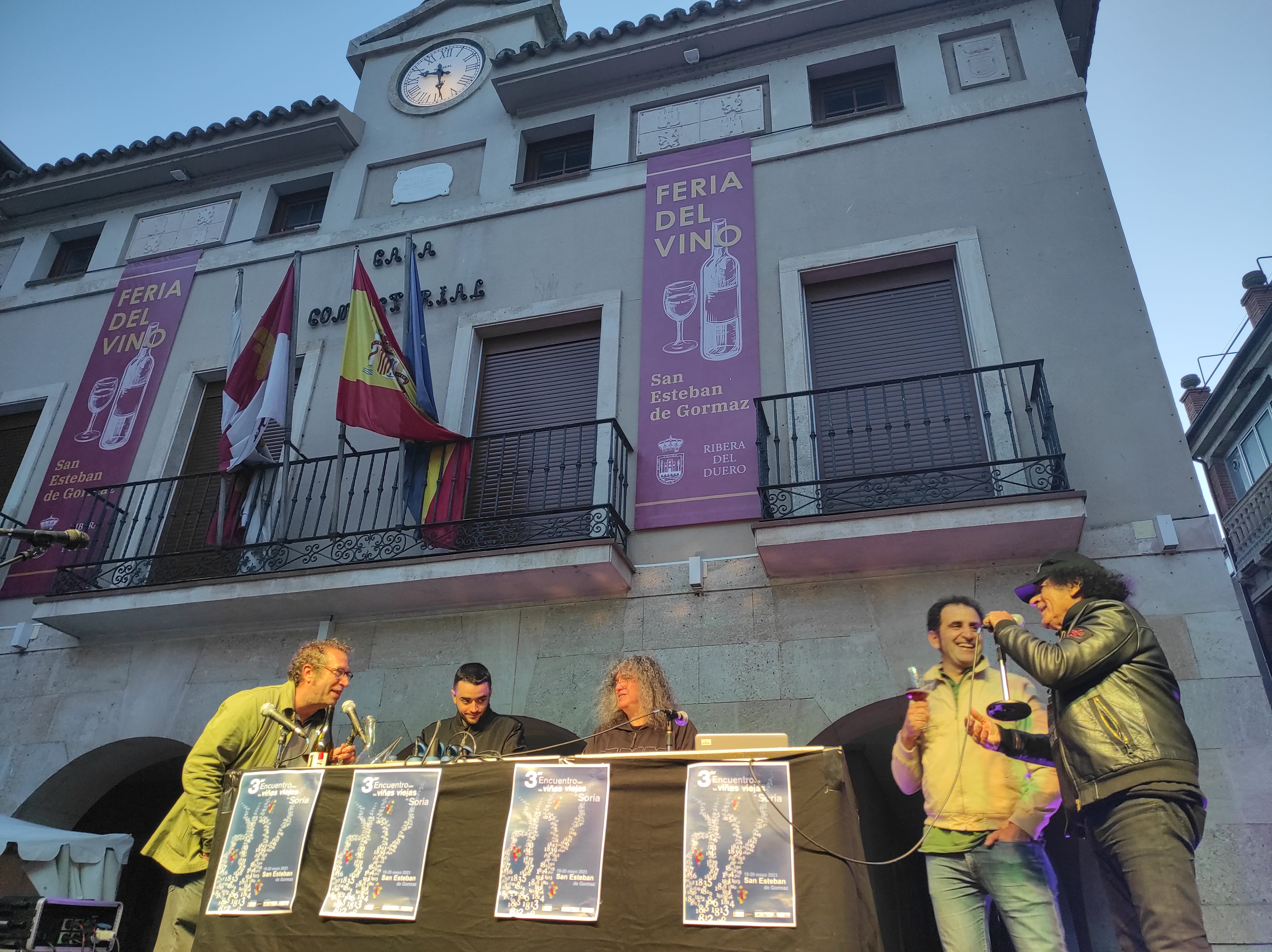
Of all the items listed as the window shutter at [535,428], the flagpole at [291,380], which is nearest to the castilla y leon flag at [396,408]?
the window shutter at [535,428]

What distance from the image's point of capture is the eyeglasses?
4.49m

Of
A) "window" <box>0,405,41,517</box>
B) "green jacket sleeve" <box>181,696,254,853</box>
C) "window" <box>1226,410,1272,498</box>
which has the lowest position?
"green jacket sleeve" <box>181,696,254,853</box>

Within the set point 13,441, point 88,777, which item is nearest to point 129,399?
point 13,441

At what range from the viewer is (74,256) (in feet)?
37.7

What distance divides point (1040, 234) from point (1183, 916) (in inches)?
216

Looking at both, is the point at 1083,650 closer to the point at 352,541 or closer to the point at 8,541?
the point at 352,541

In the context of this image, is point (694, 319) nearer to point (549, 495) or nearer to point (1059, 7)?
point (549, 495)

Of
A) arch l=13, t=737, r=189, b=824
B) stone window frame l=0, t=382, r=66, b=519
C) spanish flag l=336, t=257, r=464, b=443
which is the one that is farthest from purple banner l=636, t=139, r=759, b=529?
stone window frame l=0, t=382, r=66, b=519

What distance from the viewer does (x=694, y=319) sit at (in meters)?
7.91

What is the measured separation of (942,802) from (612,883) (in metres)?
1.54

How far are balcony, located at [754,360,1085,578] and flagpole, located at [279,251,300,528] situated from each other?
3850 millimetres

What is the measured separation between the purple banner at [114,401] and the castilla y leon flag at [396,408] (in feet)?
9.36

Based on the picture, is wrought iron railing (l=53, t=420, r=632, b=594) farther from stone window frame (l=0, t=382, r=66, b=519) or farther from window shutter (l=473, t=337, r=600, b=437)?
stone window frame (l=0, t=382, r=66, b=519)

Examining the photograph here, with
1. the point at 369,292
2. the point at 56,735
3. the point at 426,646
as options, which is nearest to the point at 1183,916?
the point at 426,646
